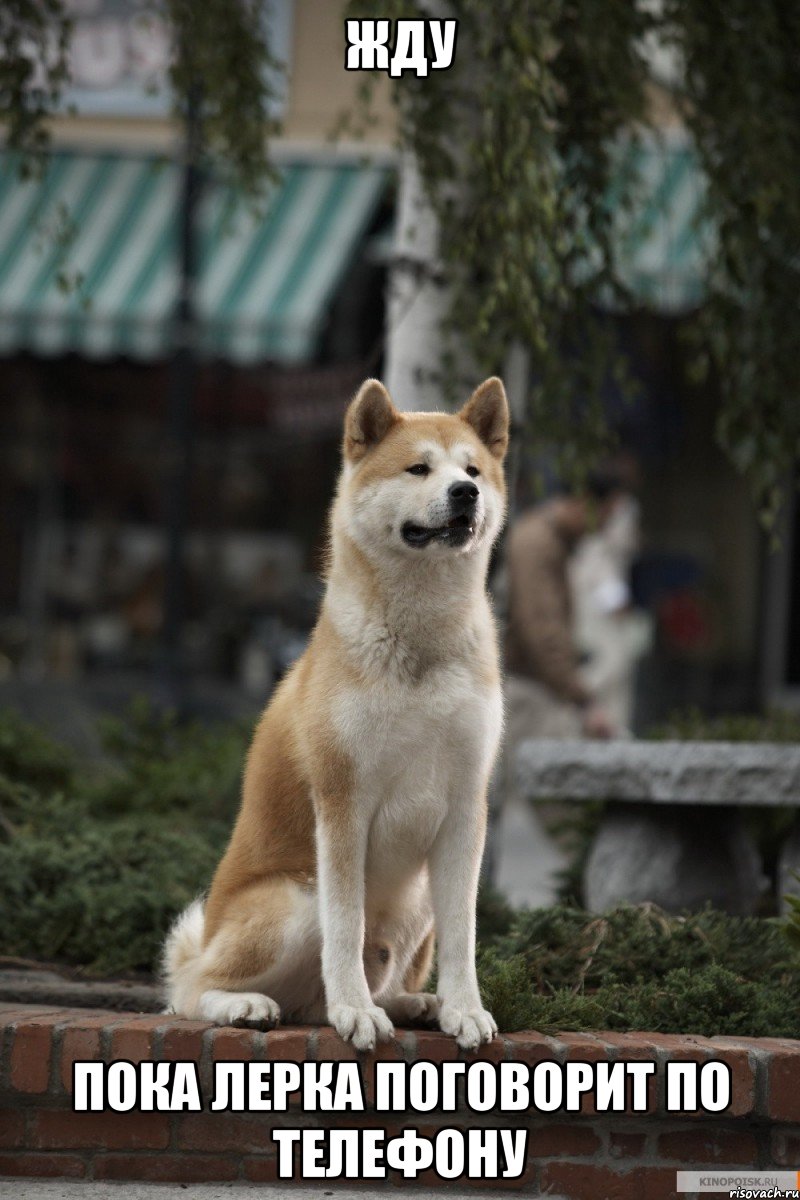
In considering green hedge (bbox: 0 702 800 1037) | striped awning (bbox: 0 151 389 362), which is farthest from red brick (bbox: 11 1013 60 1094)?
striped awning (bbox: 0 151 389 362)

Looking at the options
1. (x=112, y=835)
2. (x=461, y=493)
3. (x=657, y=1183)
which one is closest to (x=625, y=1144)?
(x=657, y=1183)

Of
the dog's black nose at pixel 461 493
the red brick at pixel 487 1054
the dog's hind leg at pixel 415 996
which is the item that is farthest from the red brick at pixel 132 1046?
the dog's black nose at pixel 461 493

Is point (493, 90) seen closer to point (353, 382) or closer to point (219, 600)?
point (353, 382)

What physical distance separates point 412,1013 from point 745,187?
2.95 meters

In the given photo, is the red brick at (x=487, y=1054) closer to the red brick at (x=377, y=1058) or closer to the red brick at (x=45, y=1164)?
the red brick at (x=377, y=1058)

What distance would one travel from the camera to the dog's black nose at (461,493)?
10.9 feet

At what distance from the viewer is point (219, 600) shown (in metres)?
13.3

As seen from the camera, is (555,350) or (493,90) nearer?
(493,90)

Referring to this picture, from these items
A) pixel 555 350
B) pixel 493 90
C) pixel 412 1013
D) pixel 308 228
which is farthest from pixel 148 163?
pixel 412 1013

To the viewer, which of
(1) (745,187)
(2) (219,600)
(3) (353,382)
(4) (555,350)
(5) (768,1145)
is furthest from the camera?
Result: (2) (219,600)

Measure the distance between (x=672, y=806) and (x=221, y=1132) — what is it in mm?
2606

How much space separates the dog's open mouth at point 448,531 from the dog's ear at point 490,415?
1.18 ft

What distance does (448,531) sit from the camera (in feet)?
11.0

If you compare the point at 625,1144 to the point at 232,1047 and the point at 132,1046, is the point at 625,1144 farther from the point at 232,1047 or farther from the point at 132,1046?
the point at 132,1046
